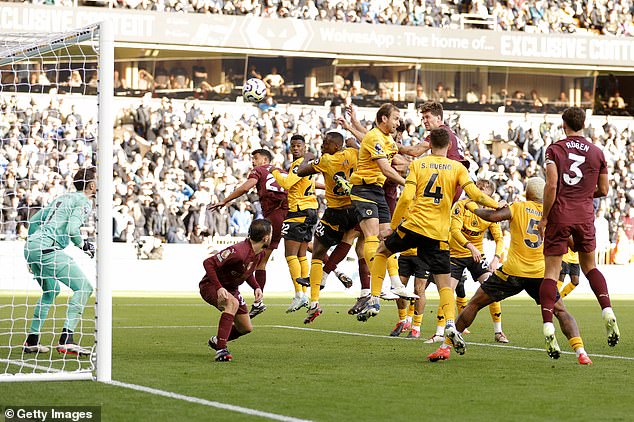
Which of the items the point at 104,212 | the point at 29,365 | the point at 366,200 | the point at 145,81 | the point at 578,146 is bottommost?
the point at 29,365

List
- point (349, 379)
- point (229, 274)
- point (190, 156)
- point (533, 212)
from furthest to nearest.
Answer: point (190, 156)
point (533, 212)
point (229, 274)
point (349, 379)

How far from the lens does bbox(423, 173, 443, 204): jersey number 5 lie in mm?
10305

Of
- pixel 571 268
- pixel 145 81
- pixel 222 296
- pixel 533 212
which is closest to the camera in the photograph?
pixel 222 296

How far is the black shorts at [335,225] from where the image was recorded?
568 inches

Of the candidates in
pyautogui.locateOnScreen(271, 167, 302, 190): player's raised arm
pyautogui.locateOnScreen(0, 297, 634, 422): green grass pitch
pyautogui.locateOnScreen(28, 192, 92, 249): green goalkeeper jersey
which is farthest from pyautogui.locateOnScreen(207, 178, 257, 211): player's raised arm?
pyautogui.locateOnScreen(28, 192, 92, 249): green goalkeeper jersey

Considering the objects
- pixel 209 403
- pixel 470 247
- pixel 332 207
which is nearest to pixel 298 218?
pixel 332 207

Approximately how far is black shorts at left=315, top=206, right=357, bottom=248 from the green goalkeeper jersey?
4429mm

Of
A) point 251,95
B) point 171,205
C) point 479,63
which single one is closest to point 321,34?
point 479,63

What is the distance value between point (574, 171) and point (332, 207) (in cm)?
503

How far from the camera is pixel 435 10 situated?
4034 cm

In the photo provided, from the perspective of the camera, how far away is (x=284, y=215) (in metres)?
16.3

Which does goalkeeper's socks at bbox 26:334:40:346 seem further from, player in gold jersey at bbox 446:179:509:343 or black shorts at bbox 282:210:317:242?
black shorts at bbox 282:210:317:242

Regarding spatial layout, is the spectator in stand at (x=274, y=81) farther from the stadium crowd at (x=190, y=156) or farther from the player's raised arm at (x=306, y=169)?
the player's raised arm at (x=306, y=169)

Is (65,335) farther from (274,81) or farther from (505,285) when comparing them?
(274,81)
